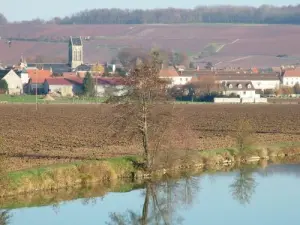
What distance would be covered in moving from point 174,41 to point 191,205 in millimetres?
136053

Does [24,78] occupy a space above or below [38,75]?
below

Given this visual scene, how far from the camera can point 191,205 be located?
21781 mm

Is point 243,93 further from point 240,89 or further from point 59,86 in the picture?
point 59,86

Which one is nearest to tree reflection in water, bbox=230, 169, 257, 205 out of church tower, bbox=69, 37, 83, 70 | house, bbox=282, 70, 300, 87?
Result: house, bbox=282, 70, 300, 87

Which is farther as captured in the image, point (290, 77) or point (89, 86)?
point (290, 77)

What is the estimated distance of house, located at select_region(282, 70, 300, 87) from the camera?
319 ft

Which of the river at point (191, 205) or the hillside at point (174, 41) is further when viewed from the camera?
the hillside at point (174, 41)

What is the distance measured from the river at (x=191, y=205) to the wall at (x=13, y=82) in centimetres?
5716

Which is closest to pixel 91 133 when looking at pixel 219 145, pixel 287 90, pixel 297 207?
pixel 219 145

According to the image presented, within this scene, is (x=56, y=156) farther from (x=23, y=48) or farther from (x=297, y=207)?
(x=23, y=48)

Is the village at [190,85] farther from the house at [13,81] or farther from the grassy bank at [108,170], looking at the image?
the grassy bank at [108,170]

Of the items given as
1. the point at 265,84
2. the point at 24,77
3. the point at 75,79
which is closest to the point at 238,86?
the point at 265,84

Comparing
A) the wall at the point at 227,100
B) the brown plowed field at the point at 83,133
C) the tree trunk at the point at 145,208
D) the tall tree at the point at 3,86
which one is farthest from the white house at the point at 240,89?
the tree trunk at the point at 145,208

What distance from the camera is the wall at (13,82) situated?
266ft
